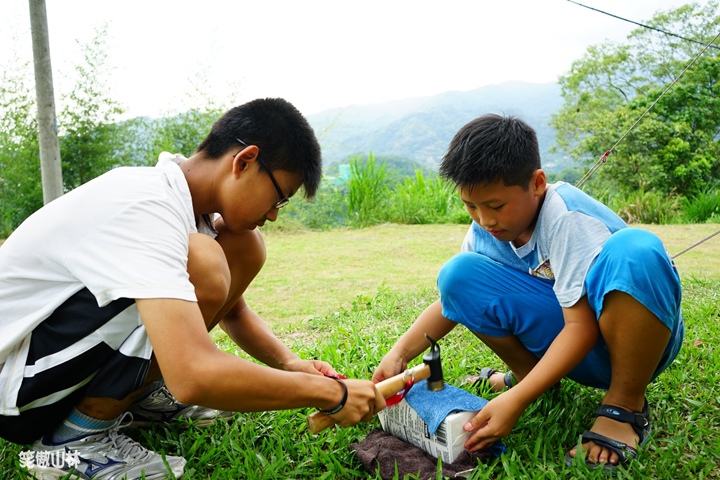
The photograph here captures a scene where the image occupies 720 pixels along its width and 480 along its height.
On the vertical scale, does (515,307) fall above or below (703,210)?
above

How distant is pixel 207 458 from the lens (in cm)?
190

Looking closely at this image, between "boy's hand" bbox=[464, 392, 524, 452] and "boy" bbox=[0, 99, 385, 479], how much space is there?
303 mm

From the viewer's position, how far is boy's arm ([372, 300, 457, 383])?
2133 mm

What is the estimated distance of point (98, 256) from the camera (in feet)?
4.78

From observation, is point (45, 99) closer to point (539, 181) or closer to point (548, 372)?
point (539, 181)

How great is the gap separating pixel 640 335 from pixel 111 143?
25.1 feet

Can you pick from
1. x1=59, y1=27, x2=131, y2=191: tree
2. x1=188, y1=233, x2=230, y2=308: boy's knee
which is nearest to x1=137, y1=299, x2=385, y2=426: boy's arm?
x1=188, y1=233, x2=230, y2=308: boy's knee

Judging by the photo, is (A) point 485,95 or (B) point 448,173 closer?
(B) point 448,173

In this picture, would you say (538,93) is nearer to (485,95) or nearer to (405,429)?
(485,95)

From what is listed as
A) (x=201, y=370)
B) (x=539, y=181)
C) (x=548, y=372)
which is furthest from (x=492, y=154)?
(x=201, y=370)

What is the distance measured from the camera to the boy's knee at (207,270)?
1.66 metres

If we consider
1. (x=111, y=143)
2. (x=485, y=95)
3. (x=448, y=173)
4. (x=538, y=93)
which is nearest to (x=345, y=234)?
(x=111, y=143)

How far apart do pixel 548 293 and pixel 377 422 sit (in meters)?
0.72

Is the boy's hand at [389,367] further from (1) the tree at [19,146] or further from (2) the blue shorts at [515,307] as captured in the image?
(1) the tree at [19,146]
